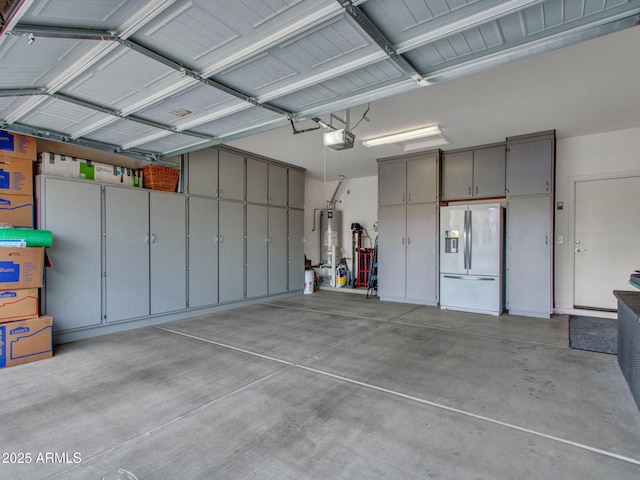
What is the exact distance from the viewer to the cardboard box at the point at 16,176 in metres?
3.61

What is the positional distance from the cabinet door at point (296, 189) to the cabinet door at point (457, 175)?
10.3 ft

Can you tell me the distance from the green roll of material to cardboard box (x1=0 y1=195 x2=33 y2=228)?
0.39 meters

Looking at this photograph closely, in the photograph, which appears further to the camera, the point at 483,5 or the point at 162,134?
the point at 162,134

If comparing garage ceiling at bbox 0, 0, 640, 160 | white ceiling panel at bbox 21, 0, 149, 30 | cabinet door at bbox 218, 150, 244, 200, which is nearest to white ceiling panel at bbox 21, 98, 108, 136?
garage ceiling at bbox 0, 0, 640, 160

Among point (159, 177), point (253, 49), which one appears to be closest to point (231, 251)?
point (159, 177)

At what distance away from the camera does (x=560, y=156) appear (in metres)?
5.56

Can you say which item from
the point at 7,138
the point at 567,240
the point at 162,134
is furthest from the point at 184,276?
the point at 567,240

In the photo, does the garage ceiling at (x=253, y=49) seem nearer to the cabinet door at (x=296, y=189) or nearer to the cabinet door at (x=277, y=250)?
the cabinet door at (x=277, y=250)

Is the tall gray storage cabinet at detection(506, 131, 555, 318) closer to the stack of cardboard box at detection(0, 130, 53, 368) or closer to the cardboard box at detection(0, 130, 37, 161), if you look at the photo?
the stack of cardboard box at detection(0, 130, 53, 368)

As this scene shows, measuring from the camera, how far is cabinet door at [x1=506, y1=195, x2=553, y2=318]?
5211mm

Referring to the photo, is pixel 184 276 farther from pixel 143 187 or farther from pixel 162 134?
pixel 162 134

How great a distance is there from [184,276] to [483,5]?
5.01m

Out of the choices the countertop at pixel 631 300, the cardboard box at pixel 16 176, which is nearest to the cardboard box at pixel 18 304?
the cardboard box at pixel 16 176

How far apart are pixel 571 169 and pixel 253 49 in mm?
5707
